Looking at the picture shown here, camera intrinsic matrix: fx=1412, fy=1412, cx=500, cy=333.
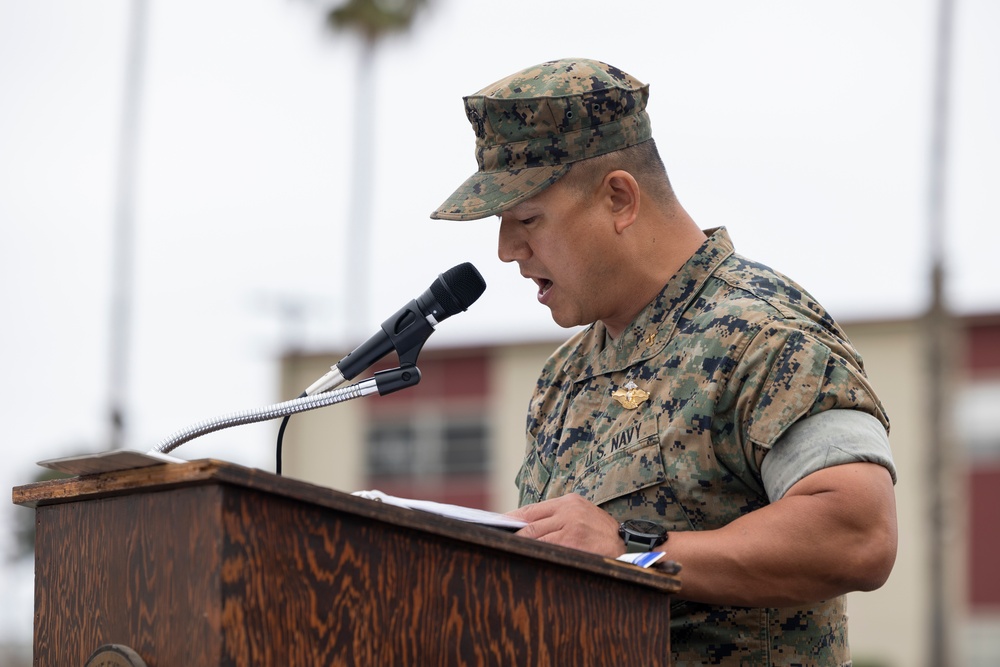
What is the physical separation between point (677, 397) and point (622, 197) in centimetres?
48

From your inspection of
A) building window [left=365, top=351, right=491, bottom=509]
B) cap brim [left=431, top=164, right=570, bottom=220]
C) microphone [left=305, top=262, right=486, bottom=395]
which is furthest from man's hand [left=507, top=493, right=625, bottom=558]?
building window [left=365, top=351, right=491, bottom=509]

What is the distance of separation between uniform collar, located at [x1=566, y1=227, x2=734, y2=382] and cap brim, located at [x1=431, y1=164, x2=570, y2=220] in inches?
13.4

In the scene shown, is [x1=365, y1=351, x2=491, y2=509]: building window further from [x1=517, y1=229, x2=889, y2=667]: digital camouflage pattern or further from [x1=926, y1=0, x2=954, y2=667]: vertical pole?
[x1=517, y1=229, x2=889, y2=667]: digital camouflage pattern

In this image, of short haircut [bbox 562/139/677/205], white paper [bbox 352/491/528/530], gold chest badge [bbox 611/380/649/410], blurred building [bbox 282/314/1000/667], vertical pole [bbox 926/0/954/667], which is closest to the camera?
white paper [bbox 352/491/528/530]

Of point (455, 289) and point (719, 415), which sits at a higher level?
point (455, 289)

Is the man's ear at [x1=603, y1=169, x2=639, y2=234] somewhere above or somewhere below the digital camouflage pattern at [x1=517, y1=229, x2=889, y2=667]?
above

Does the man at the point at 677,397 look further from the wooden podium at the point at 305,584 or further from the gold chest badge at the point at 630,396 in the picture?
the wooden podium at the point at 305,584

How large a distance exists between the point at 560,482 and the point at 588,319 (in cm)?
35

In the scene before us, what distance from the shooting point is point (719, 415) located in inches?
104

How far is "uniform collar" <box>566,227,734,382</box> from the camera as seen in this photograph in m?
2.92

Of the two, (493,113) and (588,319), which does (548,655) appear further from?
(493,113)

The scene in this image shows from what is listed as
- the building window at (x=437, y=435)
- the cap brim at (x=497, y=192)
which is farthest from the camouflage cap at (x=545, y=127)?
the building window at (x=437, y=435)

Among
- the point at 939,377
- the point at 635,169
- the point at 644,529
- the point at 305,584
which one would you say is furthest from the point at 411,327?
the point at 939,377

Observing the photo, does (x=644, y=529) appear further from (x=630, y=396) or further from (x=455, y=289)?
(x=455, y=289)
